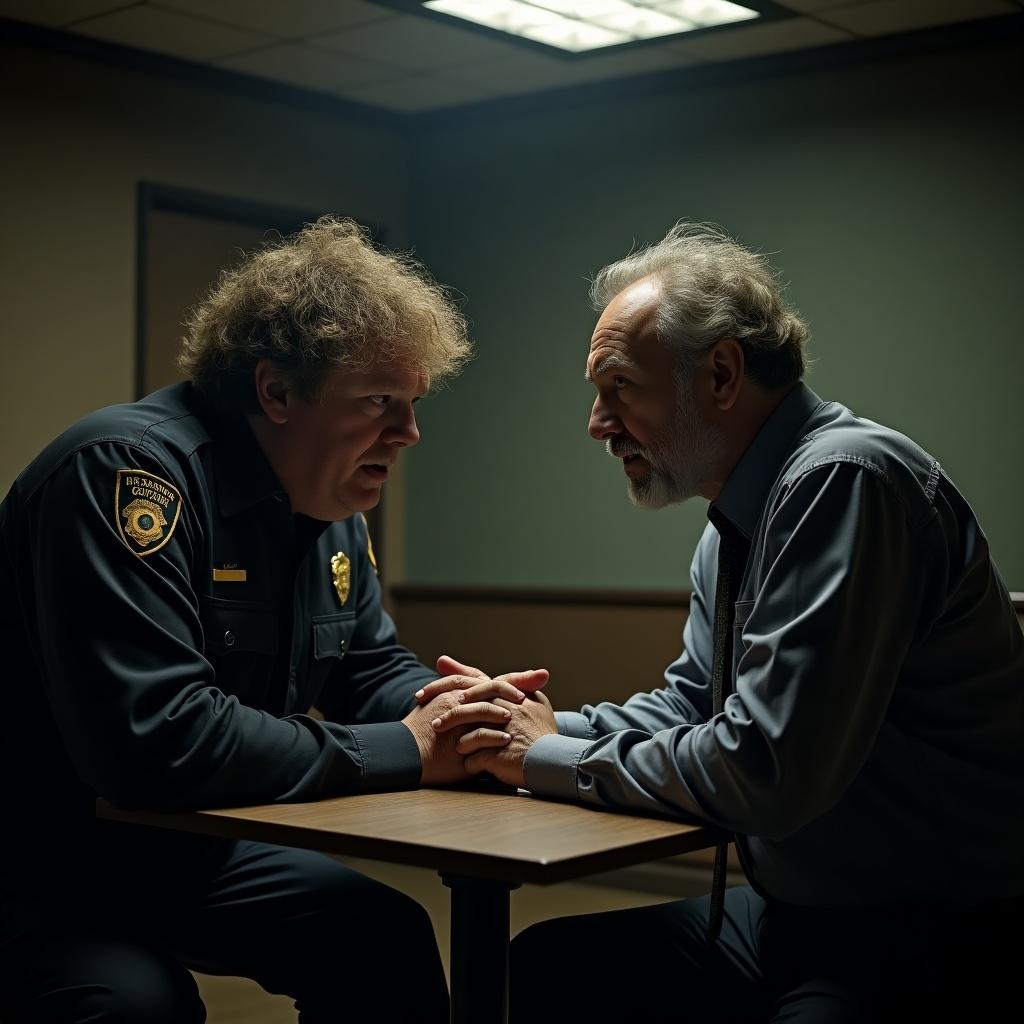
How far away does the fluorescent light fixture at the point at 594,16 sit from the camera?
456 cm

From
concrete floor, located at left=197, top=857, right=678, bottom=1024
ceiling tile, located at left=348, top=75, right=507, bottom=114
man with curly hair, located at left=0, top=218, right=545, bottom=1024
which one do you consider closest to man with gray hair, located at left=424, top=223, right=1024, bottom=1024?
man with curly hair, located at left=0, top=218, right=545, bottom=1024

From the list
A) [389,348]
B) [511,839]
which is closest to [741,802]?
[511,839]

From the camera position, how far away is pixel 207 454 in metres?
2.39

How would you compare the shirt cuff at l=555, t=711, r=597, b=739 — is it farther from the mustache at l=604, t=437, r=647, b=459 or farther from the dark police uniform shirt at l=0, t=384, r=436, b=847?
the mustache at l=604, t=437, r=647, b=459

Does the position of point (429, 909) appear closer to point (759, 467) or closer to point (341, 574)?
point (341, 574)

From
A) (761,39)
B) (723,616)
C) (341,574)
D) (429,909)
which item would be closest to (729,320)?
(723,616)

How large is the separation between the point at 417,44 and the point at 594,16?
0.62 meters

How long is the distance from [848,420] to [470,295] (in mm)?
3822

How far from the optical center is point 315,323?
2.46m

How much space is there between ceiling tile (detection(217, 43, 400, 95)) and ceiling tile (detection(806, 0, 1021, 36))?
1579mm

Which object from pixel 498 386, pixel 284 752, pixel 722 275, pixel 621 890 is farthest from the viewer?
pixel 498 386

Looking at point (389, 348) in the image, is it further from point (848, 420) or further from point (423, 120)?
point (423, 120)

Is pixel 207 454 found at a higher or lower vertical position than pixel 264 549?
higher

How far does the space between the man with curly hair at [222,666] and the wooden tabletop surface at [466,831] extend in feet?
0.27
